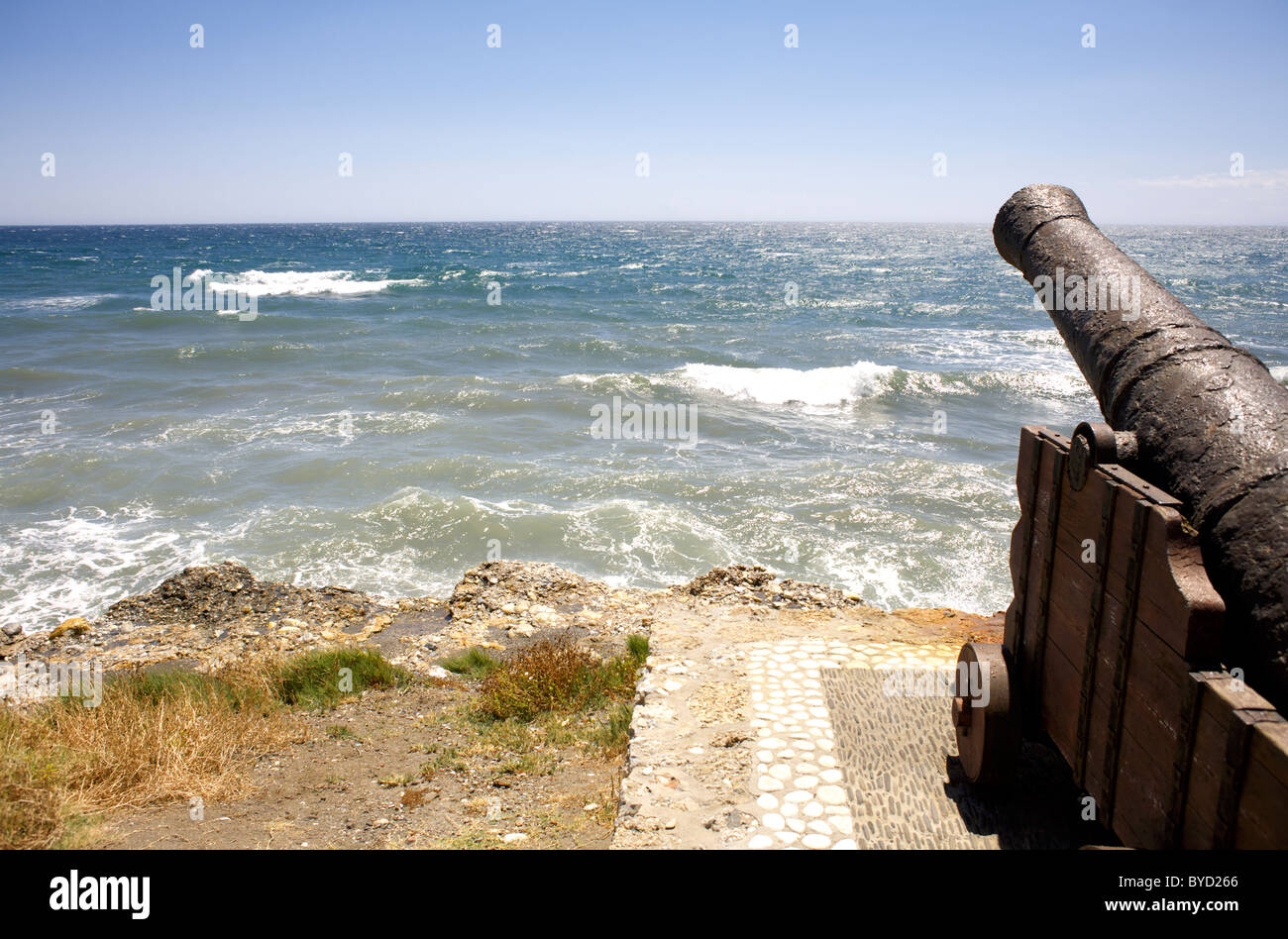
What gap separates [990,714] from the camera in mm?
4172

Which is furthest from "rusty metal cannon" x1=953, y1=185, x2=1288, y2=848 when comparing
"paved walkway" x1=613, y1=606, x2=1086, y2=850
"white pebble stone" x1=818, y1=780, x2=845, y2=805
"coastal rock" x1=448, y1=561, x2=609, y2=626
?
"coastal rock" x1=448, y1=561, x2=609, y2=626

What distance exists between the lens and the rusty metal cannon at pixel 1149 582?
108 inches

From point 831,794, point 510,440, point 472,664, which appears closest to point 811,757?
point 831,794

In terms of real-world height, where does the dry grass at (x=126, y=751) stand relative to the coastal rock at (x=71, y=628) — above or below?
above

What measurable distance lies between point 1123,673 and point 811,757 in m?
1.98

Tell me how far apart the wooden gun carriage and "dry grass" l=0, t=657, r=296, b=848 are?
442cm

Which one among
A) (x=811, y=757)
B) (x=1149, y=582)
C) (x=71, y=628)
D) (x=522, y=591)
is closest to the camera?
(x=1149, y=582)

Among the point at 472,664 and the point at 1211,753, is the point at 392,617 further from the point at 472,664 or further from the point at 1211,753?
the point at 1211,753

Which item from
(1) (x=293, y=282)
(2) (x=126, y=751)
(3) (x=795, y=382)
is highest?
(1) (x=293, y=282)

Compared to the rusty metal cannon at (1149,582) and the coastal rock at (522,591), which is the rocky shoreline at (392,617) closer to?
the coastal rock at (522,591)

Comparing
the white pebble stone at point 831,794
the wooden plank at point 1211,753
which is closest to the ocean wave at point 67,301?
the white pebble stone at point 831,794

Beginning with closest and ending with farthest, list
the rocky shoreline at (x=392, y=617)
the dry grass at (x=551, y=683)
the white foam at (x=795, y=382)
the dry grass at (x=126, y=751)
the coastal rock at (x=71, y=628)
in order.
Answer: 1. the dry grass at (x=126, y=751)
2. the dry grass at (x=551, y=683)
3. the rocky shoreline at (x=392, y=617)
4. the coastal rock at (x=71, y=628)
5. the white foam at (x=795, y=382)

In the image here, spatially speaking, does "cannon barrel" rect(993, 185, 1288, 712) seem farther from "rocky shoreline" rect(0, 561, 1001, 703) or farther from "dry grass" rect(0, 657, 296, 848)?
"dry grass" rect(0, 657, 296, 848)

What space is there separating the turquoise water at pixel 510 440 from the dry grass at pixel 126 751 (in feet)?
12.7
